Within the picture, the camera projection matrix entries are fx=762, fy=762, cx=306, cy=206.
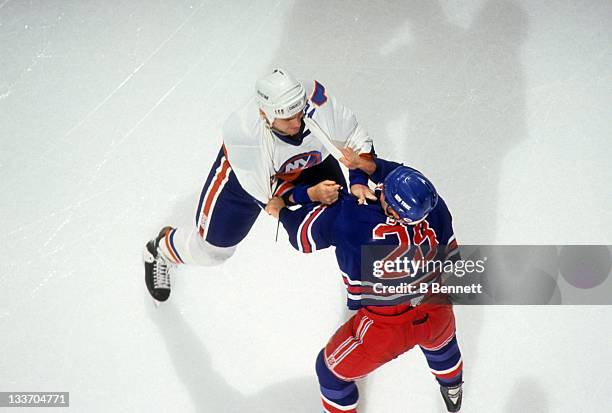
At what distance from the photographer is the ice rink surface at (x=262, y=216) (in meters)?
3.72

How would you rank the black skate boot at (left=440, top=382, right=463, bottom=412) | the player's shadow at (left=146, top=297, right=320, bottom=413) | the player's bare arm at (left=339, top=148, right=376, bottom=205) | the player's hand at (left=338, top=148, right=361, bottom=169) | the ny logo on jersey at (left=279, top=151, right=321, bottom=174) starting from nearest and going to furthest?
the player's bare arm at (left=339, top=148, right=376, bottom=205) → the player's hand at (left=338, top=148, right=361, bottom=169) → the ny logo on jersey at (left=279, top=151, right=321, bottom=174) → the black skate boot at (left=440, top=382, right=463, bottom=412) → the player's shadow at (left=146, top=297, right=320, bottom=413)

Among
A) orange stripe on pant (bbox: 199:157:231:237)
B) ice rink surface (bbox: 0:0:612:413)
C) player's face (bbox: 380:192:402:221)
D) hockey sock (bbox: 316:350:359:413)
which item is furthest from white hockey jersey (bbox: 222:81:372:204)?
ice rink surface (bbox: 0:0:612:413)

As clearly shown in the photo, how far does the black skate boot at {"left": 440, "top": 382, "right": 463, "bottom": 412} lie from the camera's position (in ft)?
11.1

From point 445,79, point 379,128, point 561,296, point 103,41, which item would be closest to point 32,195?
point 103,41

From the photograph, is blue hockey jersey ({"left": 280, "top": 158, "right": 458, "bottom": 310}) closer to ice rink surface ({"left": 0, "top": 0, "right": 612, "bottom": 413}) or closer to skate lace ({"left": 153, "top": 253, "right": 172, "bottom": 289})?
ice rink surface ({"left": 0, "top": 0, "right": 612, "bottom": 413})

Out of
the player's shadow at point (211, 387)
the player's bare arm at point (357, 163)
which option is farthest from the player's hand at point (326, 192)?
the player's shadow at point (211, 387)

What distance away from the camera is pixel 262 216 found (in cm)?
414

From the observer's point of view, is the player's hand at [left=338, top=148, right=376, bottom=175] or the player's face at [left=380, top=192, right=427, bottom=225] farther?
the player's hand at [left=338, top=148, right=376, bottom=175]

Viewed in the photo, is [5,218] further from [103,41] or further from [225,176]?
[225,176]

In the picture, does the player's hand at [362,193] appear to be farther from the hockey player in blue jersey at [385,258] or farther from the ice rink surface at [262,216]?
the ice rink surface at [262,216]

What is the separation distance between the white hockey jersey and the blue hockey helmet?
54 centimetres

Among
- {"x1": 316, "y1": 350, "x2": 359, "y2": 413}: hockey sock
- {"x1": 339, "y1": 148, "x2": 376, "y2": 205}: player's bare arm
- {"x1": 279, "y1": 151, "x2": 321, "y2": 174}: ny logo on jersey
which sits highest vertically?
{"x1": 279, "y1": 151, "x2": 321, "y2": 174}: ny logo on jersey

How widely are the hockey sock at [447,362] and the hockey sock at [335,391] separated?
35cm

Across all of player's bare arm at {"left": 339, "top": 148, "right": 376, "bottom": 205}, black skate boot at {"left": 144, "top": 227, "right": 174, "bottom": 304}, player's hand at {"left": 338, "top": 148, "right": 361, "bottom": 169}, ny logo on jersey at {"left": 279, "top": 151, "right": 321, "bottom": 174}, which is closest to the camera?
player's bare arm at {"left": 339, "top": 148, "right": 376, "bottom": 205}
